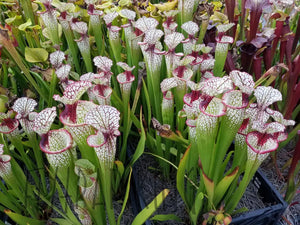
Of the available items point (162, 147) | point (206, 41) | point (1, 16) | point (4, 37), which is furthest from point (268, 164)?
point (1, 16)

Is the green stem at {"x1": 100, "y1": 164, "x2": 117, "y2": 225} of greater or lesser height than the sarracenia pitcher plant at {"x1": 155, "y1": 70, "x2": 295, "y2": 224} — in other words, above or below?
below

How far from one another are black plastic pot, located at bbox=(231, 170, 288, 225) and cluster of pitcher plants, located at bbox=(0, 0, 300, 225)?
45 millimetres

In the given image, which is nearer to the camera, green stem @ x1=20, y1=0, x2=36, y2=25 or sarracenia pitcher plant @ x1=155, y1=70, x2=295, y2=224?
sarracenia pitcher plant @ x1=155, y1=70, x2=295, y2=224

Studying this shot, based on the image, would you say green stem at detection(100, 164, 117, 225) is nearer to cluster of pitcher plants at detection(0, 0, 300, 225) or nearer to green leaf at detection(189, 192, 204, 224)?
cluster of pitcher plants at detection(0, 0, 300, 225)

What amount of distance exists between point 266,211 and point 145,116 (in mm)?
619

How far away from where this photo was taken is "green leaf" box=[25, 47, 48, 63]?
1.00 metres

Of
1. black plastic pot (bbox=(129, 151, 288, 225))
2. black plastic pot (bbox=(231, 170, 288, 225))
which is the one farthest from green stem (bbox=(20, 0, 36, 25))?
black plastic pot (bbox=(231, 170, 288, 225))

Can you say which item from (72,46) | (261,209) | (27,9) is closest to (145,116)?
(72,46)

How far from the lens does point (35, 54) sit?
1.02m

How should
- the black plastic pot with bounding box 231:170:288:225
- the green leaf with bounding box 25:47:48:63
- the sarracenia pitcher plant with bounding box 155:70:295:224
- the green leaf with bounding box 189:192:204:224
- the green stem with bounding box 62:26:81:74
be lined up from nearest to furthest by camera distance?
the sarracenia pitcher plant with bounding box 155:70:295:224, the green leaf with bounding box 189:192:204:224, the black plastic pot with bounding box 231:170:288:225, the green leaf with bounding box 25:47:48:63, the green stem with bounding box 62:26:81:74

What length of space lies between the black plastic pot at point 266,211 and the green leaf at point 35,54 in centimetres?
97

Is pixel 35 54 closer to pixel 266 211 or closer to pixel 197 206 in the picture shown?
pixel 197 206

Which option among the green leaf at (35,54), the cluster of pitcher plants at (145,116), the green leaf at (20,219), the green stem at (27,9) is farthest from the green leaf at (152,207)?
the green stem at (27,9)

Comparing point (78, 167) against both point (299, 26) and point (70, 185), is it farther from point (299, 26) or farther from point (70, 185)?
point (299, 26)
